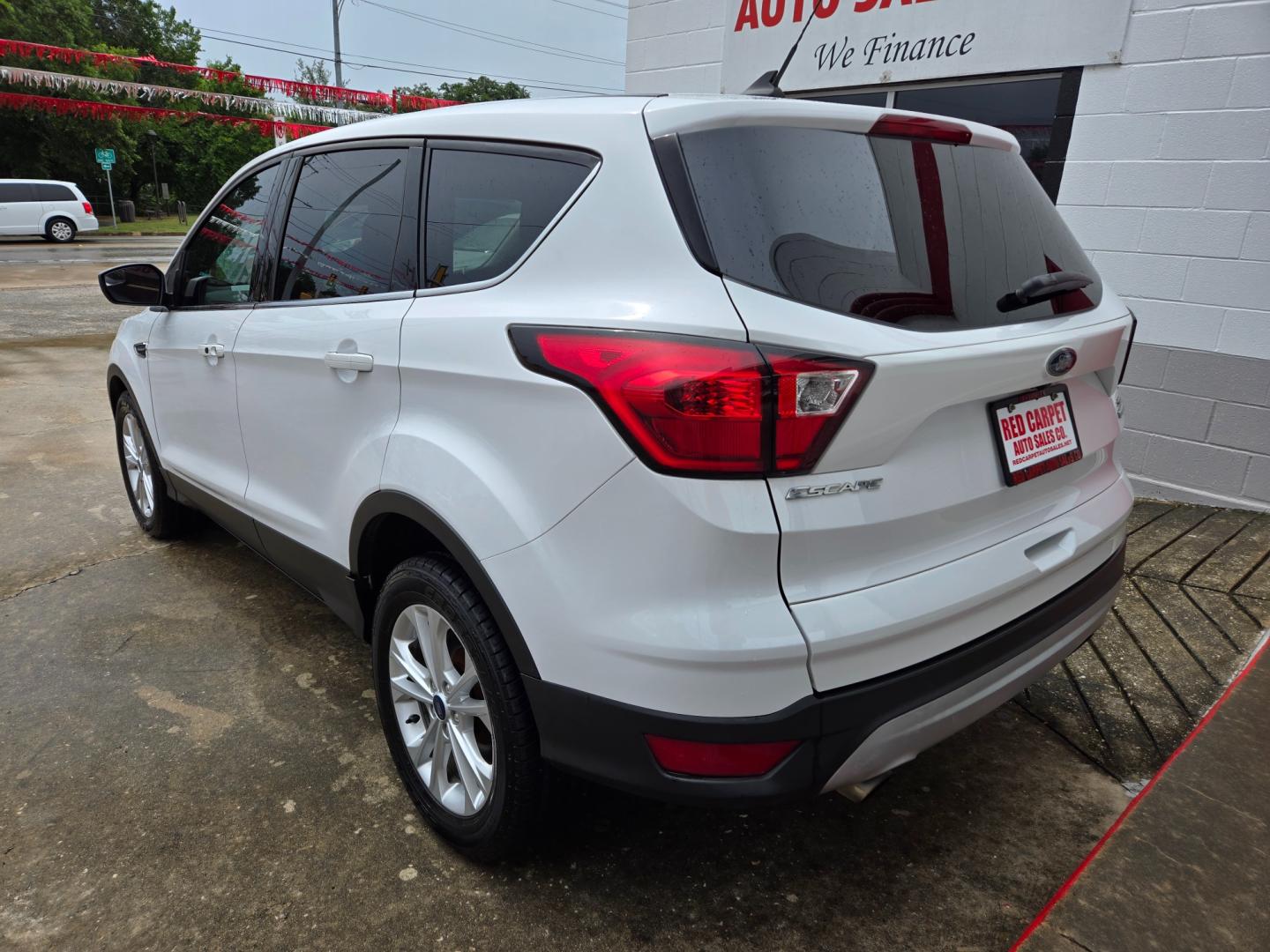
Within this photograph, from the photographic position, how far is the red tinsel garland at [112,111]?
→ 31.9m

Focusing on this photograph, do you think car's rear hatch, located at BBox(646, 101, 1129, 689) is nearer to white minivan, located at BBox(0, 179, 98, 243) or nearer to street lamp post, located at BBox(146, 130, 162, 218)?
white minivan, located at BBox(0, 179, 98, 243)

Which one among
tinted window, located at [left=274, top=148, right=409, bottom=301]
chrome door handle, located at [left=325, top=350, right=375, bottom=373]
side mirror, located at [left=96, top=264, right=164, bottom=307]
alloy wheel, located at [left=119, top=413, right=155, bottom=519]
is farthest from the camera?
alloy wheel, located at [left=119, top=413, right=155, bottom=519]

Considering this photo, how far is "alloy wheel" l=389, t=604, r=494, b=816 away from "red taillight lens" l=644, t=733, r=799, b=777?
0.48 m

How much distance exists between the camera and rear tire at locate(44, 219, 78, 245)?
25906mm

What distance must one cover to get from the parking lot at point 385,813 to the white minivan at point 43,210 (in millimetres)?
27195

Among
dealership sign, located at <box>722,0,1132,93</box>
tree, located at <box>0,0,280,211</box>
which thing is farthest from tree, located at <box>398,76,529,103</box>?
dealership sign, located at <box>722,0,1132,93</box>

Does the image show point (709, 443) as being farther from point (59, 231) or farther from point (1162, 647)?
point (59, 231)

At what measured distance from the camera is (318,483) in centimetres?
255

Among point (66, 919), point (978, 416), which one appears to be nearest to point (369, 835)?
point (66, 919)

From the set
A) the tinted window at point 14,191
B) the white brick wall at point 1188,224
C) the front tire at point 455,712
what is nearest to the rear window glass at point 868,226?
the front tire at point 455,712

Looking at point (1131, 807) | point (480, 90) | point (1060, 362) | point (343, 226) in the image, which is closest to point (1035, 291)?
point (1060, 362)

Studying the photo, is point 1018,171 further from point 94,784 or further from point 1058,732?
point 94,784

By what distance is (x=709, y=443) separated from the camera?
5.03 ft

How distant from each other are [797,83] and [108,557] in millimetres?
5135
